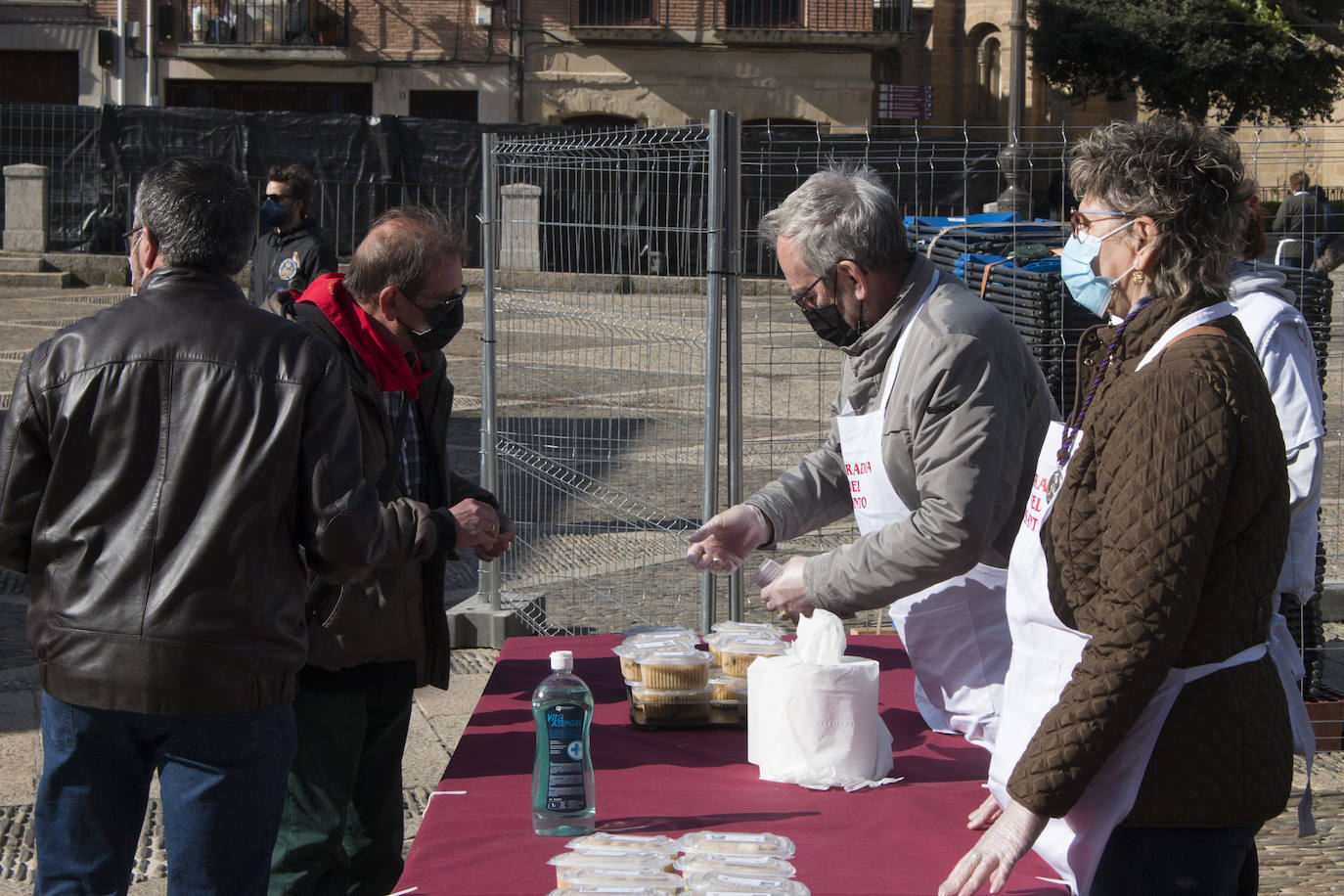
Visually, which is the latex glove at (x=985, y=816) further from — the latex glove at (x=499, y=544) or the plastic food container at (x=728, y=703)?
the latex glove at (x=499, y=544)

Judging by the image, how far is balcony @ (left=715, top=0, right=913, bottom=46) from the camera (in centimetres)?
2842

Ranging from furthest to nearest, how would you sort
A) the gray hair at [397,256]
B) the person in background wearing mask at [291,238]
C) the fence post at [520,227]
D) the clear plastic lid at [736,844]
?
1. the person in background wearing mask at [291,238]
2. the fence post at [520,227]
3. the gray hair at [397,256]
4. the clear plastic lid at [736,844]

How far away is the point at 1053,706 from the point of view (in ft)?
6.35

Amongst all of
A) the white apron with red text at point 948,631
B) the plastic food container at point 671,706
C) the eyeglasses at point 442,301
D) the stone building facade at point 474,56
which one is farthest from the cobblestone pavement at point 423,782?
the stone building facade at point 474,56

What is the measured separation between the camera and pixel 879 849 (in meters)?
2.14

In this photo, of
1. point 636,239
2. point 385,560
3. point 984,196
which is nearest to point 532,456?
point 636,239

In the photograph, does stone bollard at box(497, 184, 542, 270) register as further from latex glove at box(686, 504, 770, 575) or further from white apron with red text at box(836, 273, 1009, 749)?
white apron with red text at box(836, 273, 1009, 749)

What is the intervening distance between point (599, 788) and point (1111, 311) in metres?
1.17

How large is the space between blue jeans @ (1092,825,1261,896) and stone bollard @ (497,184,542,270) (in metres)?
3.65

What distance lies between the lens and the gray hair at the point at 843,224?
278 cm

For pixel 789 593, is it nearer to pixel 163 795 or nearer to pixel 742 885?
pixel 742 885

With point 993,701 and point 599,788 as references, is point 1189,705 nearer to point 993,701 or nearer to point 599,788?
point 993,701

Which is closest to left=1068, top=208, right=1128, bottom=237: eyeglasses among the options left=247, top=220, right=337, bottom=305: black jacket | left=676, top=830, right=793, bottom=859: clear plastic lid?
left=676, top=830, right=793, bottom=859: clear plastic lid

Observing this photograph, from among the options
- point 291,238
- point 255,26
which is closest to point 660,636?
point 291,238
